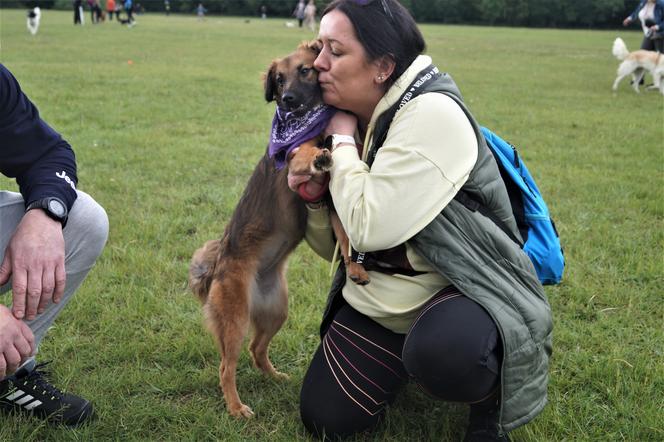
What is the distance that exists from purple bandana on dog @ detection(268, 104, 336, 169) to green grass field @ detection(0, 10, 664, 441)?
3.71 feet

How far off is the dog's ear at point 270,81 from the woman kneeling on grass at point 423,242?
0.55 m

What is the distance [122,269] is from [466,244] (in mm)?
2530

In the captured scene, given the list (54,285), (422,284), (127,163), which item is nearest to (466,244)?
(422,284)

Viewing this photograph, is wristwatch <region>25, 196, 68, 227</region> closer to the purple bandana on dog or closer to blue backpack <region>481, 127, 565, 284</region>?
the purple bandana on dog

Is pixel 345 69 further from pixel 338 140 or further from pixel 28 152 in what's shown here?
pixel 28 152

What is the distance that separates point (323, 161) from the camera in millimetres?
2336

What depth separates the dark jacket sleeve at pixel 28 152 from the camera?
223 centimetres

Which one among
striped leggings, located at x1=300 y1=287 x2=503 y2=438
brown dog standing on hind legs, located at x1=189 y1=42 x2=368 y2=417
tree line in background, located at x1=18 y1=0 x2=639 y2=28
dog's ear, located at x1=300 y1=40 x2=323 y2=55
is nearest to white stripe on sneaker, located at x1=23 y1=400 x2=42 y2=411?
brown dog standing on hind legs, located at x1=189 y1=42 x2=368 y2=417

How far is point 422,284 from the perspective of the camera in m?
2.36

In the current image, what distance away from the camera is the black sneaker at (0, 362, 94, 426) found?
2.47m

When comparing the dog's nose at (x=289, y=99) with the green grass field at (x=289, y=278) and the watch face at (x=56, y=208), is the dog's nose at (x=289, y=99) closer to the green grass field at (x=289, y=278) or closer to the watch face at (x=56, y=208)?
the watch face at (x=56, y=208)

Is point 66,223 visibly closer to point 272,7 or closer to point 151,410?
point 151,410

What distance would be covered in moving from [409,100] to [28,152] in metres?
1.44

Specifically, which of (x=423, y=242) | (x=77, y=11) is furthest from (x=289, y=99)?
(x=77, y=11)
